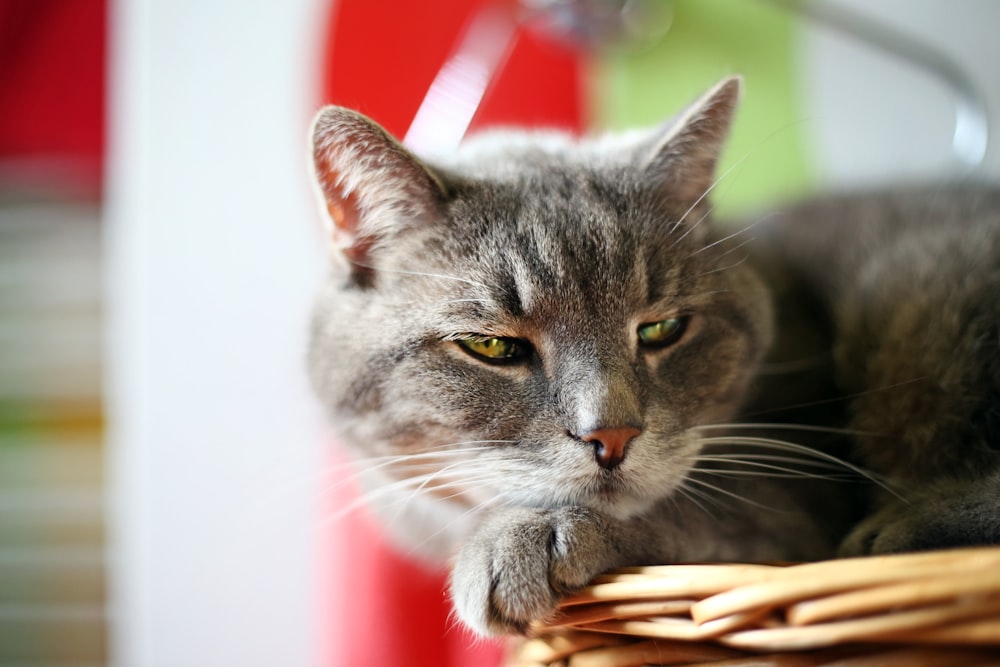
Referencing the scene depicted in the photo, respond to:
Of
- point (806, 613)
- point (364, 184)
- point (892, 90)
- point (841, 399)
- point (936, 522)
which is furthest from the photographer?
point (892, 90)

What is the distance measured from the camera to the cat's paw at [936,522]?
31.1 inches

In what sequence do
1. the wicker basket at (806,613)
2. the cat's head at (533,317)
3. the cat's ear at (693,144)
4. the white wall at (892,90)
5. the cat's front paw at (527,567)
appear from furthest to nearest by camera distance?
the white wall at (892,90), the cat's ear at (693,144), the cat's head at (533,317), the cat's front paw at (527,567), the wicker basket at (806,613)

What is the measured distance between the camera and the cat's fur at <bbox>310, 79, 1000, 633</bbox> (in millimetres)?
801

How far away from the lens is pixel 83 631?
6.13 feet

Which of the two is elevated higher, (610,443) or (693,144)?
(693,144)

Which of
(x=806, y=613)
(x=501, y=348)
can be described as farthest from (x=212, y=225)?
(x=806, y=613)

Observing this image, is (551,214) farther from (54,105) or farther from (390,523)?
(54,105)

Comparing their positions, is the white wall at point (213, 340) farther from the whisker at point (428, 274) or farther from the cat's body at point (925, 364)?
the cat's body at point (925, 364)

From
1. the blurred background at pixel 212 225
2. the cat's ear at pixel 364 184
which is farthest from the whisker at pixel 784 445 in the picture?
the blurred background at pixel 212 225

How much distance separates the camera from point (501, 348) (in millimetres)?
880

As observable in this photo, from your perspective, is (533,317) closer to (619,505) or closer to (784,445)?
(619,505)

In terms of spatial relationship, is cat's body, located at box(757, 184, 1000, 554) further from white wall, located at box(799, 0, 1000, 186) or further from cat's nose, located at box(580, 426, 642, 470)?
white wall, located at box(799, 0, 1000, 186)

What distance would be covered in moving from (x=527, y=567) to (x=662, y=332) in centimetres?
34

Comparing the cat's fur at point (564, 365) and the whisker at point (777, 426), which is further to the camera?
the whisker at point (777, 426)
